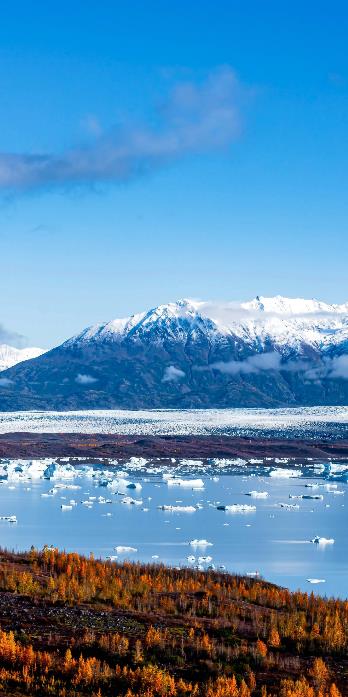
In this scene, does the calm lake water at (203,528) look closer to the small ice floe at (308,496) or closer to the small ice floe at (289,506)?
the small ice floe at (289,506)

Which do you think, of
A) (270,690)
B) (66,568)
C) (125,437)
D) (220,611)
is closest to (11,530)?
(66,568)

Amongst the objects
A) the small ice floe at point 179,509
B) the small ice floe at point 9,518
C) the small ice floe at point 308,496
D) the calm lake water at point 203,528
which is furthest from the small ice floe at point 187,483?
the small ice floe at point 9,518

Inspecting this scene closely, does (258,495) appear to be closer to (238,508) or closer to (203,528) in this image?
(238,508)

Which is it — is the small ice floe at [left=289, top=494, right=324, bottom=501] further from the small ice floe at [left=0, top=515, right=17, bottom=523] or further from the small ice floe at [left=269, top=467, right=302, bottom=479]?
the small ice floe at [left=0, top=515, right=17, bottom=523]

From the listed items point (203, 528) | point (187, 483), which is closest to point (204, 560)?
point (203, 528)

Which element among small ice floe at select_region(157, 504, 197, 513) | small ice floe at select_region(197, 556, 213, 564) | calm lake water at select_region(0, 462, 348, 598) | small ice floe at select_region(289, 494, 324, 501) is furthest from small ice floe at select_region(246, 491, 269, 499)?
small ice floe at select_region(197, 556, 213, 564)
